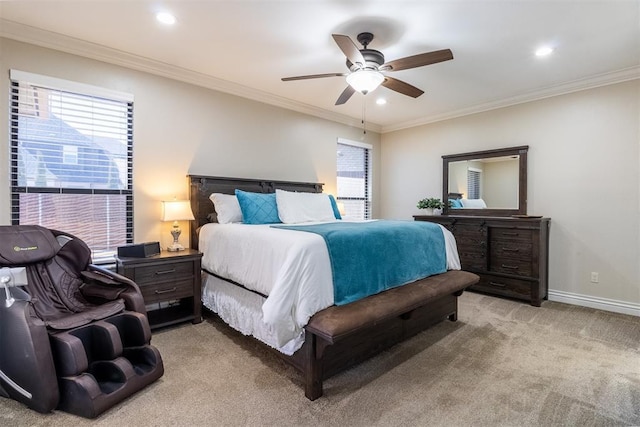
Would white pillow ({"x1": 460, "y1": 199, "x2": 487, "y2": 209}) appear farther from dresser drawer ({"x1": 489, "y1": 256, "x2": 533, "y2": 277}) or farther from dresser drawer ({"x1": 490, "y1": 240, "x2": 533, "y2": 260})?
dresser drawer ({"x1": 489, "y1": 256, "x2": 533, "y2": 277})

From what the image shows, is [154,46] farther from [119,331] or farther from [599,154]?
[599,154]

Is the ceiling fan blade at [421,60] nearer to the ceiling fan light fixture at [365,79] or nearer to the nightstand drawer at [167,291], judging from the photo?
the ceiling fan light fixture at [365,79]

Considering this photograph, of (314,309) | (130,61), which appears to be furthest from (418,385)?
(130,61)

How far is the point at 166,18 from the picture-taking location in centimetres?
246

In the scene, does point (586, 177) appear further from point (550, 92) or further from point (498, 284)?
point (498, 284)

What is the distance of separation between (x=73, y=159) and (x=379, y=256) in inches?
114

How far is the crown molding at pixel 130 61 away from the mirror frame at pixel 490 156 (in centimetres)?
234

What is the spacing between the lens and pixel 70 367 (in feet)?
5.65

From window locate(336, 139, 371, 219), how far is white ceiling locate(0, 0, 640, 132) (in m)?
1.57

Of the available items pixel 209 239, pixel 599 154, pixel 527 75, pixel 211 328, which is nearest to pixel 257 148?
pixel 209 239

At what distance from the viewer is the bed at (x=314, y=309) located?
6.29 feet

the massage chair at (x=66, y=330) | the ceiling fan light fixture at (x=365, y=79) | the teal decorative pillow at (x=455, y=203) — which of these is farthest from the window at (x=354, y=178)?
the massage chair at (x=66, y=330)

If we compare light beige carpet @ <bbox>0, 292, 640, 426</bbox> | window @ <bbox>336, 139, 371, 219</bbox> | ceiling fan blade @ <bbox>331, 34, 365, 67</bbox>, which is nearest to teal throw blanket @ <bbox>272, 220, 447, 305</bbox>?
light beige carpet @ <bbox>0, 292, 640, 426</bbox>

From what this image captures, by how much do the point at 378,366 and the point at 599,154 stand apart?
11.6ft
